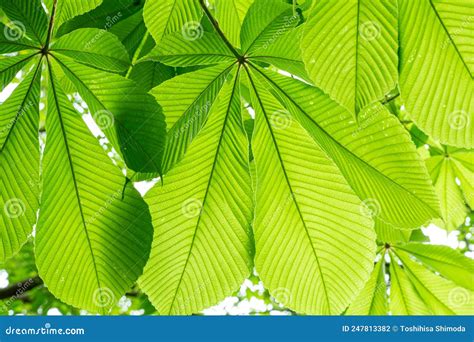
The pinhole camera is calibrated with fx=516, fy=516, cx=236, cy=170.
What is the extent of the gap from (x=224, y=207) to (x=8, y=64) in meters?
0.50

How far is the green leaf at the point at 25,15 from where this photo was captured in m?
0.98

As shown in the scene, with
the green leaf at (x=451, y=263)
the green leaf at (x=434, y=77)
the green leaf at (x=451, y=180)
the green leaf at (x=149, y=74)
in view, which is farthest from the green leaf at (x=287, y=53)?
the green leaf at (x=451, y=180)

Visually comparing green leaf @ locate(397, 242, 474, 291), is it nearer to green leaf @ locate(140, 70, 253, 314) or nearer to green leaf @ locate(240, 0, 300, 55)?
green leaf @ locate(140, 70, 253, 314)

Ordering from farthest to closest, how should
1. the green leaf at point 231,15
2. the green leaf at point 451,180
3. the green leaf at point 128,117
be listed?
the green leaf at point 451,180
the green leaf at point 231,15
the green leaf at point 128,117

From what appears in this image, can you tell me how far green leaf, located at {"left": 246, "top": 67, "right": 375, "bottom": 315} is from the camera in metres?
0.98

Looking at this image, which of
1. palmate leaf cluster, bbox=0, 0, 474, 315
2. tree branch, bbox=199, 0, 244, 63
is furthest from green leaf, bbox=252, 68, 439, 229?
tree branch, bbox=199, 0, 244, 63

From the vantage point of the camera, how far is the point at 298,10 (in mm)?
966

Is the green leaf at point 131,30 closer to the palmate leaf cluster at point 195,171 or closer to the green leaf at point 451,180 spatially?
the palmate leaf cluster at point 195,171

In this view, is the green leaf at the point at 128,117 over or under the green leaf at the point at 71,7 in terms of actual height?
under

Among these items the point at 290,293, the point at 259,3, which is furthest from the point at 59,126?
the point at 290,293

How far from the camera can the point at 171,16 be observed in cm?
105

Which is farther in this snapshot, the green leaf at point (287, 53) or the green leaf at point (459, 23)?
the green leaf at point (287, 53)

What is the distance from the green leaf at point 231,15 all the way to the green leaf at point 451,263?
3.14 feet

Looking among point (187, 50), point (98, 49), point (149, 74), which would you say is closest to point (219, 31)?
point (187, 50)
